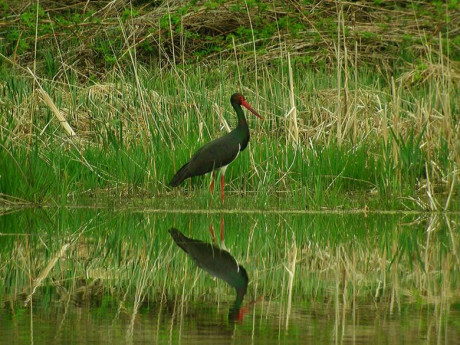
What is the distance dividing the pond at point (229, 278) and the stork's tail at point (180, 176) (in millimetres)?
586

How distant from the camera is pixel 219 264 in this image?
17.7 ft

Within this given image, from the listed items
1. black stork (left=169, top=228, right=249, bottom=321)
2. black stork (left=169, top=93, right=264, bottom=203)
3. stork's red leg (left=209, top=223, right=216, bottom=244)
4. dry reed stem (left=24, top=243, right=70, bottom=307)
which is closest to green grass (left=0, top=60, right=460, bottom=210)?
black stork (left=169, top=93, right=264, bottom=203)

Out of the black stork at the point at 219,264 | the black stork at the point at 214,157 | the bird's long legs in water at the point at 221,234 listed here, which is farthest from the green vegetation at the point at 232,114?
the black stork at the point at 219,264

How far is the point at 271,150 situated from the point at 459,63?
4.78 meters

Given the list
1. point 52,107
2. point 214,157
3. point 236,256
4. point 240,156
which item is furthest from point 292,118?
point 236,256

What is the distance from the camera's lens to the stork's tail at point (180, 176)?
8.60m

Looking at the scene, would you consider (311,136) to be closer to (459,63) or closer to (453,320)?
(459,63)

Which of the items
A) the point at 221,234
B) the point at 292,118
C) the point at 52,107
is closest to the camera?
the point at 221,234

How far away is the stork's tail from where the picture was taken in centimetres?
860

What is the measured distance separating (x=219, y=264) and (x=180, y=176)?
3281 millimetres

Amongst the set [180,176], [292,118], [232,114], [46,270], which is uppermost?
[232,114]

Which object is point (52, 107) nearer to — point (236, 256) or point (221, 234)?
point (221, 234)

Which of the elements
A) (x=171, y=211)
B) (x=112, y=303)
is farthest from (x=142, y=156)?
(x=112, y=303)

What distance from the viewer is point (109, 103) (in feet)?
35.3
